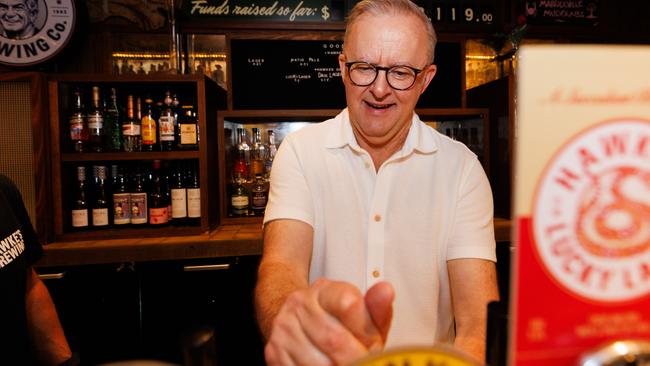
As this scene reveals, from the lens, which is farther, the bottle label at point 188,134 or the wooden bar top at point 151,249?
the bottle label at point 188,134

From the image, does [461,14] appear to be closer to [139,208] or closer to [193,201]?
[193,201]

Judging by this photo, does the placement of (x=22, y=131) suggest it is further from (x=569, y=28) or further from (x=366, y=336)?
(x=569, y=28)

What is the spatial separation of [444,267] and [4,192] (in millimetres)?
1335

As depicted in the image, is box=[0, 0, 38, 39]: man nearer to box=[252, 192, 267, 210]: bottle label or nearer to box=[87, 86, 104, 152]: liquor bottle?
box=[87, 86, 104, 152]: liquor bottle

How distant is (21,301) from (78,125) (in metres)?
1.30

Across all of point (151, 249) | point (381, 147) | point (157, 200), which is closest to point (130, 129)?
point (157, 200)

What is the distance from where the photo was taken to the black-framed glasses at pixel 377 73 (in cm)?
126

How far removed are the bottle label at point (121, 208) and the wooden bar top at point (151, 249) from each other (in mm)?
114

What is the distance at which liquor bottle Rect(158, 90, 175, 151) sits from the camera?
2.44 metres

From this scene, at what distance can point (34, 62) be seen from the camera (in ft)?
7.78

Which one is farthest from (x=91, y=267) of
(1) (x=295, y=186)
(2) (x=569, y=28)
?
(2) (x=569, y=28)

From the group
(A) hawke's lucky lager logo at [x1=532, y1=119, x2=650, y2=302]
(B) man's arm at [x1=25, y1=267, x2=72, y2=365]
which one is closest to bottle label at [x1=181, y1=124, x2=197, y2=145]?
(B) man's arm at [x1=25, y1=267, x2=72, y2=365]

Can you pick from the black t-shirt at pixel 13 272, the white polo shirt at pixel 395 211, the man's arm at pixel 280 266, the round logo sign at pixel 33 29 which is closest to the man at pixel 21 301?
the black t-shirt at pixel 13 272

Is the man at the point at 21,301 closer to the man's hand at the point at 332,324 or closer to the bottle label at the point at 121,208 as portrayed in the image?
the bottle label at the point at 121,208
